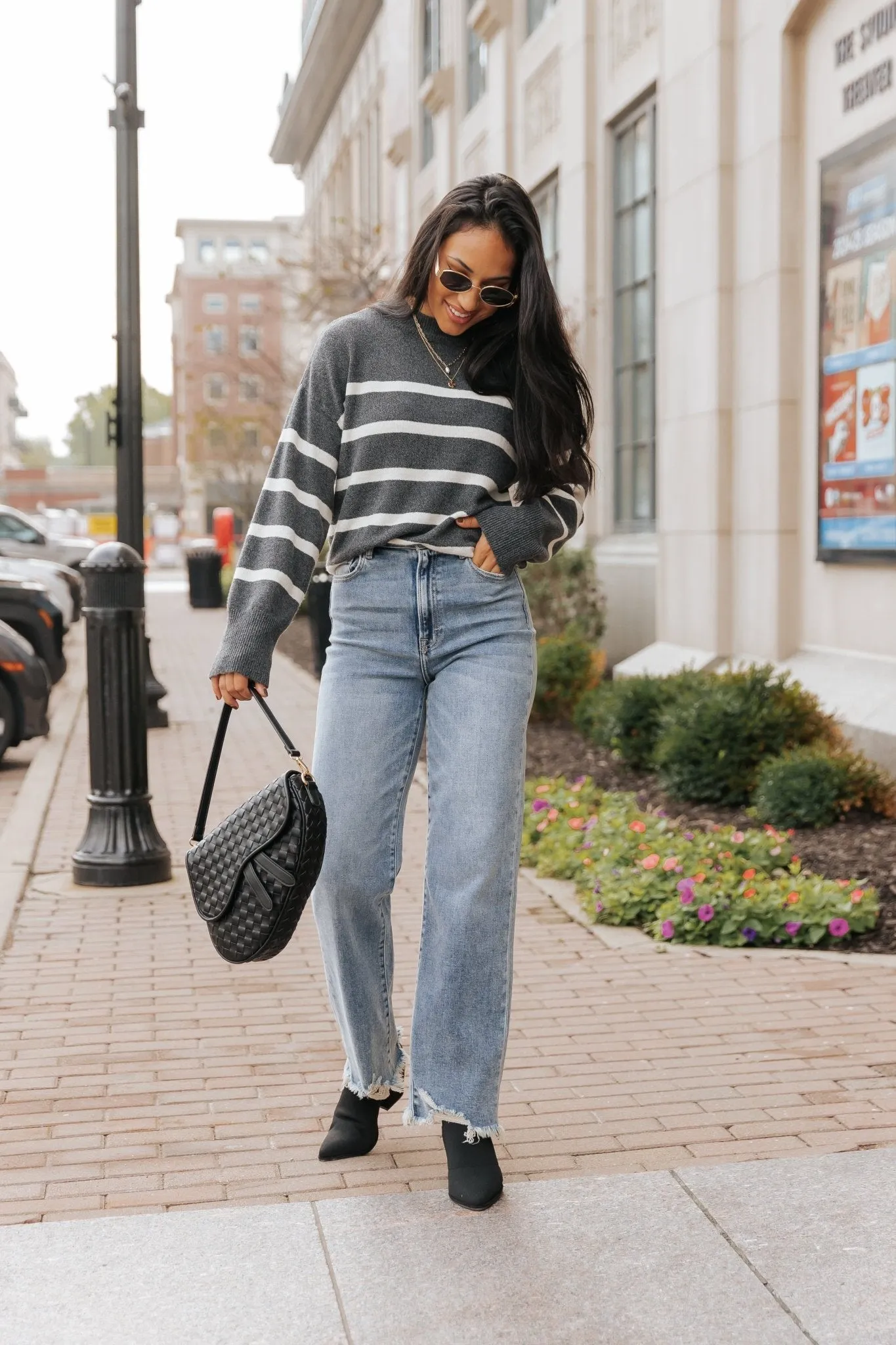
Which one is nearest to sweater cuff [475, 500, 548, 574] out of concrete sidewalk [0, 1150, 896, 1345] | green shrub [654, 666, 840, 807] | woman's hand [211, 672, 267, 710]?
woman's hand [211, 672, 267, 710]

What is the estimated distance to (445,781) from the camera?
3260 mm

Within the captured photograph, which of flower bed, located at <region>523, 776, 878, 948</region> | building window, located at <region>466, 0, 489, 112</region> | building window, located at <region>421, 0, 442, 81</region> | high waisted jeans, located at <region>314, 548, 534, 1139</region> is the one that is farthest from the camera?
building window, located at <region>421, 0, 442, 81</region>

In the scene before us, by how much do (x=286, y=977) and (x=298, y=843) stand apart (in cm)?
220

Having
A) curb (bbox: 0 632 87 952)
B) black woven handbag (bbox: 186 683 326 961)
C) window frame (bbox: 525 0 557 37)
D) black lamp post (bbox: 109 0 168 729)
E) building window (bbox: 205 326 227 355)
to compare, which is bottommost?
curb (bbox: 0 632 87 952)

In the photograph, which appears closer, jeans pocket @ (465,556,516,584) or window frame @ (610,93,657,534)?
jeans pocket @ (465,556,516,584)

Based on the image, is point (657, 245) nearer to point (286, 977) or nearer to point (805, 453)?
point (805, 453)

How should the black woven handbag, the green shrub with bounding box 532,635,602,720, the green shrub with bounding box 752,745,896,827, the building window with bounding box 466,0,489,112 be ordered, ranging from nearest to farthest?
the black woven handbag < the green shrub with bounding box 752,745,896,827 < the green shrub with bounding box 532,635,602,720 < the building window with bounding box 466,0,489,112

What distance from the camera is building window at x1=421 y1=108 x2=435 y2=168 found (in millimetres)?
22250

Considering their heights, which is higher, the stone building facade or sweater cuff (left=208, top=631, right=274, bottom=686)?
the stone building facade

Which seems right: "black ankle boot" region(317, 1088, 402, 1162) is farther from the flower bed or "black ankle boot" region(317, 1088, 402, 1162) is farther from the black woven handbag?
the flower bed

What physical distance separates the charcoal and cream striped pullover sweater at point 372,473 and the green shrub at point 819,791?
159 inches

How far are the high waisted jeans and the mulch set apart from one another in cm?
253

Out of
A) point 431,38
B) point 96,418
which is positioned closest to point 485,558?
point 431,38

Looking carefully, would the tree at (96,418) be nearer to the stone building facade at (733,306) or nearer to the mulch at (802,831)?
the stone building facade at (733,306)
